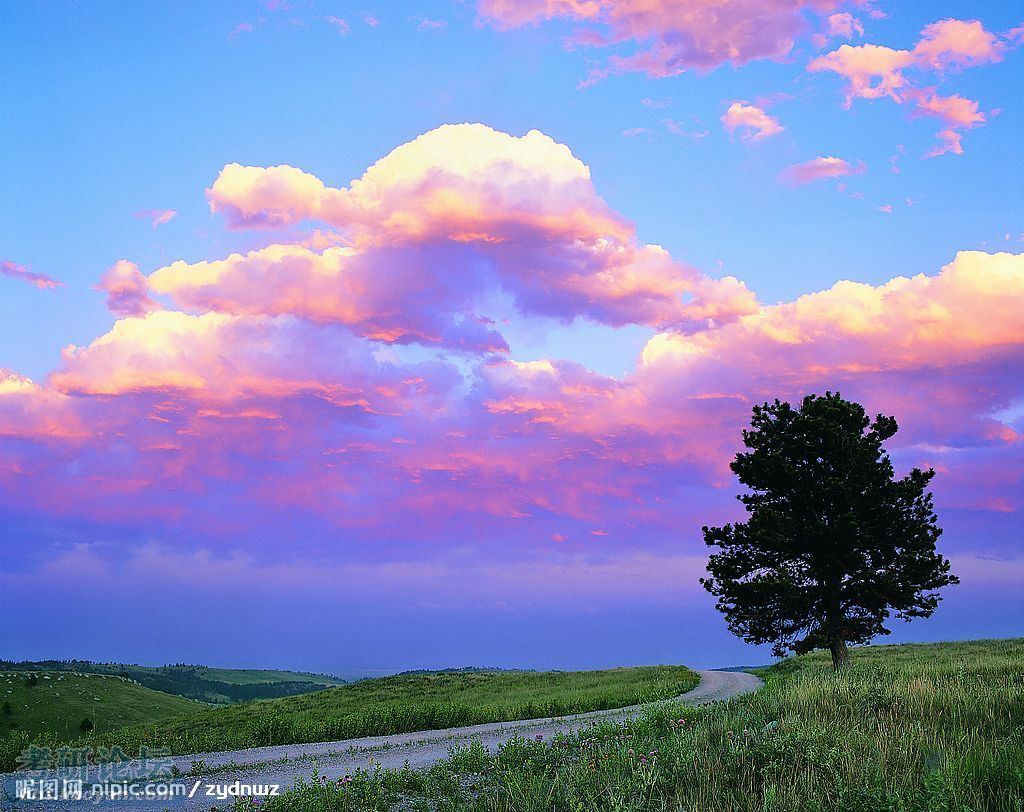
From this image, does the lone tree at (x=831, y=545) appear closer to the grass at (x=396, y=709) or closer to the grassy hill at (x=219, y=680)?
the grass at (x=396, y=709)

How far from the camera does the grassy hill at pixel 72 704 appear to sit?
42.4 m

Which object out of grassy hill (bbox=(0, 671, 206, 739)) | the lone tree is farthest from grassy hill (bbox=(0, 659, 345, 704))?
the lone tree

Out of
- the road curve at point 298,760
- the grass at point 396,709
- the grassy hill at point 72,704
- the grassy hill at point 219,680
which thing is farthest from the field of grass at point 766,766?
the grassy hill at point 219,680

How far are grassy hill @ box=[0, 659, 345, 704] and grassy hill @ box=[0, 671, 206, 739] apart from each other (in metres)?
48.9

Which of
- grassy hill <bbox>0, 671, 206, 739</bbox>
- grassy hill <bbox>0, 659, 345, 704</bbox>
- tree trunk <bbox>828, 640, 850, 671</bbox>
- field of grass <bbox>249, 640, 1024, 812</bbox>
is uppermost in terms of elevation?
→ field of grass <bbox>249, 640, 1024, 812</bbox>

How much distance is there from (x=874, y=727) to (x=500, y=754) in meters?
6.07

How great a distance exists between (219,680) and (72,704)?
104m

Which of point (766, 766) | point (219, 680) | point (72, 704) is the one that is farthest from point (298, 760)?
point (219, 680)

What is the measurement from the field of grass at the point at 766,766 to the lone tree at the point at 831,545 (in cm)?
2075

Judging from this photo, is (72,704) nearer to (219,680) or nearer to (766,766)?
(766,766)

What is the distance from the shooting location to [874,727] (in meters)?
10.5

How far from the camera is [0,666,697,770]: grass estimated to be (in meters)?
19.1

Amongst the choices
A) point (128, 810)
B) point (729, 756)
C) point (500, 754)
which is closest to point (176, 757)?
point (128, 810)

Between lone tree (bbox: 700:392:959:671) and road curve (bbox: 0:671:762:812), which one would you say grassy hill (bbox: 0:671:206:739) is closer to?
road curve (bbox: 0:671:762:812)
